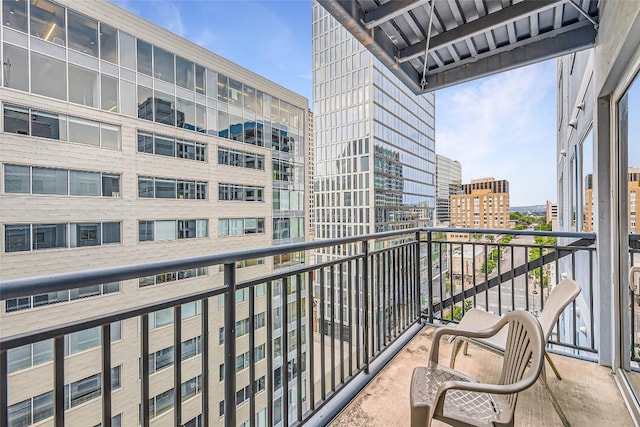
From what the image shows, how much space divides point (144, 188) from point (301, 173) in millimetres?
7030

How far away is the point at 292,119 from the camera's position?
1374 centimetres

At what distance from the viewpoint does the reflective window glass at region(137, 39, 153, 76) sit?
8311 millimetres

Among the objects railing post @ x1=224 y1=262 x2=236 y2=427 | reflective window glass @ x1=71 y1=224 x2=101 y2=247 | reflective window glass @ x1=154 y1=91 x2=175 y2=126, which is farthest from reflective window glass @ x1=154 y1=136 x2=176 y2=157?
railing post @ x1=224 y1=262 x2=236 y2=427

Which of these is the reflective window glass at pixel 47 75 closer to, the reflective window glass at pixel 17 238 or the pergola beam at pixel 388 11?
the reflective window glass at pixel 17 238

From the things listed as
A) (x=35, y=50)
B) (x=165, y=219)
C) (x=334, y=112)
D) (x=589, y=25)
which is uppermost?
(x=334, y=112)

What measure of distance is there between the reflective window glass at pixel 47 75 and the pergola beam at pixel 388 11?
7.39 m

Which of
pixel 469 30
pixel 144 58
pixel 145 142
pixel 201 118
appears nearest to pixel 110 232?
pixel 145 142

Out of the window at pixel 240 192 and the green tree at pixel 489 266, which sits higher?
the window at pixel 240 192

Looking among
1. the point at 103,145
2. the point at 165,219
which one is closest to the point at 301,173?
the point at 165,219

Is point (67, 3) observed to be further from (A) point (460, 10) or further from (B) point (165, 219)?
(A) point (460, 10)

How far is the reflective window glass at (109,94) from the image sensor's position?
24.7 ft

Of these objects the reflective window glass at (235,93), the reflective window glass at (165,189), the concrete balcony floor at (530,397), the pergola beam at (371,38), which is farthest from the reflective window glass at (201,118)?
the concrete balcony floor at (530,397)

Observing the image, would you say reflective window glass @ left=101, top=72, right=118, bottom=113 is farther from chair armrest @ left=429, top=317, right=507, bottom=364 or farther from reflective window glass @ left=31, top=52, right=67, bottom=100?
chair armrest @ left=429, top=317, right=507, bottom=364

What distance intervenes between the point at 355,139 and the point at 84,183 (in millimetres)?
21175
